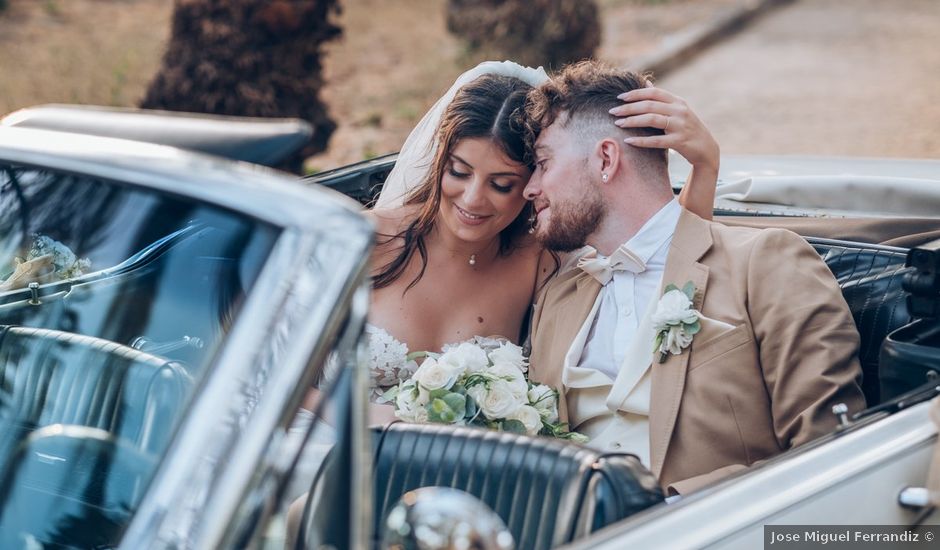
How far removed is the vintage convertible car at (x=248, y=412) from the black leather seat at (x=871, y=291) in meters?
0.43

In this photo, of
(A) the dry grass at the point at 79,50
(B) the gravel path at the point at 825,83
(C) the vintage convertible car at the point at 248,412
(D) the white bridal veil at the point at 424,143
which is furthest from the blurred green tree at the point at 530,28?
(C) the vintage convertible car at the point at 248,412

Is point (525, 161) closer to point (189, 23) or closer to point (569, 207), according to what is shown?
point (569, 207)

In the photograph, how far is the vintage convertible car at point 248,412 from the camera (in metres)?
1.49

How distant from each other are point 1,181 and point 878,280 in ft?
7.40

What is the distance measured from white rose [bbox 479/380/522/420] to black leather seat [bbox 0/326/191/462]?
3.56ft

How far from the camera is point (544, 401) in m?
2.88

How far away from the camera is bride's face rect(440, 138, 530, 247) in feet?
11.0

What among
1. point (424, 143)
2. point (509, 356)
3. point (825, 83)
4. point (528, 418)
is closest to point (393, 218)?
point (424, 143)

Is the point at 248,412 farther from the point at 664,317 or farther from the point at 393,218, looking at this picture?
the point at 393,218

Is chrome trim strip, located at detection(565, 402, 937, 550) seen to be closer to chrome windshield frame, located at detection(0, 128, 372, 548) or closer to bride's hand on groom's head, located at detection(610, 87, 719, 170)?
chrome windshield frame, located at detection(0, 128, 372, 548)

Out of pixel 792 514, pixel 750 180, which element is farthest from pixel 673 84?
pixel 792 514

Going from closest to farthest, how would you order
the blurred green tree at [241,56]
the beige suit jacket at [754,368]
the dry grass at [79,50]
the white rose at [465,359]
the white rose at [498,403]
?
1. the beige suit jacket at [754,368]
2. the white rose at [498,403]
3. the white rose at [465,359]
4. the blurred green tree at [241,56]
5. the dry grass at [79,50]

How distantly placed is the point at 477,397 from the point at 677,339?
515 millimetres

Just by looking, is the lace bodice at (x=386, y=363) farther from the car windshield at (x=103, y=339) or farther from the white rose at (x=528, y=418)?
the car windshield at (x=103, y=339)
